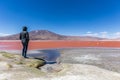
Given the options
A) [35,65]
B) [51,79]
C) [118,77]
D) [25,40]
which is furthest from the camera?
[25,40]

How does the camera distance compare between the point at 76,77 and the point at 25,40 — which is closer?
the point at 76,77

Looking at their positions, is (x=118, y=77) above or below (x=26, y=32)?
below

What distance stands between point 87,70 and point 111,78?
2728 mm

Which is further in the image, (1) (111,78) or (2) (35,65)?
(2) (35,65)

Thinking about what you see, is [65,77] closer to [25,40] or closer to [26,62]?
[26,62]

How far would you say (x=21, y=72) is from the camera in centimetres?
1556

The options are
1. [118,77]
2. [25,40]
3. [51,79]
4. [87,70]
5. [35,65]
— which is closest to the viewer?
[51,79]

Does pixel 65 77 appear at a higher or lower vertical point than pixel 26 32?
lower

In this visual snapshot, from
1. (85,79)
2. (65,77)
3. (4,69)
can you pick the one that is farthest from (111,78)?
(4,69)

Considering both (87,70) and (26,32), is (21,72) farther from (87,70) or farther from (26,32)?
(26,32)

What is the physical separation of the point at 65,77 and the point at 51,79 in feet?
3.50

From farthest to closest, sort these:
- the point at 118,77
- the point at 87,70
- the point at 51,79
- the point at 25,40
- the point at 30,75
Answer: the point at 25,40 < the point at 87,70 < the point at 118,77 < the point at 30,75 < the point at 51,79

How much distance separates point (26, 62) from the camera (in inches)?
816

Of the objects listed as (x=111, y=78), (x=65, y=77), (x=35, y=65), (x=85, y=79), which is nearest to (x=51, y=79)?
(x=65, y=77)
